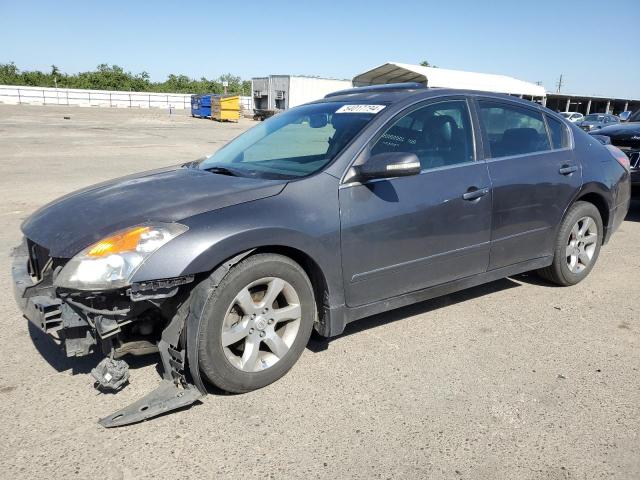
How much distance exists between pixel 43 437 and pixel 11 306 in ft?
6.30

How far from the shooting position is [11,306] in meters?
4.06

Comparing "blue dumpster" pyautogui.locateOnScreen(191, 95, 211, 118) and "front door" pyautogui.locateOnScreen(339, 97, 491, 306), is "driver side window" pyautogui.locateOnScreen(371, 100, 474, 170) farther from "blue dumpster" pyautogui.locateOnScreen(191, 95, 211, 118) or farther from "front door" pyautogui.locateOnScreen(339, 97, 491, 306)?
"blue dumpster" pyautogui.locateOnScreen(191, 95, 211, 118)

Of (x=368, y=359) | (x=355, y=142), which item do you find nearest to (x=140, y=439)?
(x=368, y=359)

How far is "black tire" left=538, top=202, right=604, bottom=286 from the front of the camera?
4453 millimetres

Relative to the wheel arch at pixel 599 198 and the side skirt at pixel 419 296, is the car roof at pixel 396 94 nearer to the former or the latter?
the wheel arch at pixel 599 198

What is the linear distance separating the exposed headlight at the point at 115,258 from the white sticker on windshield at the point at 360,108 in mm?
1581

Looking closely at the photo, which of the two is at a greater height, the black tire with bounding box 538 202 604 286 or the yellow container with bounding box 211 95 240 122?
the yellow container with bounding box 211 95 240 122

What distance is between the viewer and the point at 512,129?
164 inches

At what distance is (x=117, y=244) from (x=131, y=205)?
0.41 m

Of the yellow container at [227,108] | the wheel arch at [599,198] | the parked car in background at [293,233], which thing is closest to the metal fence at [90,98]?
the yellow container at [227,108]

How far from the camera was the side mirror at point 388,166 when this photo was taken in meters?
3.09

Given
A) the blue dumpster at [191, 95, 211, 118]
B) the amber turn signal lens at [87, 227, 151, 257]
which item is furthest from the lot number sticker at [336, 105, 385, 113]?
the blue dumpster at [191, 95, 211, 118]

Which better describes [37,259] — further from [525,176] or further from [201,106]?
[201,106]

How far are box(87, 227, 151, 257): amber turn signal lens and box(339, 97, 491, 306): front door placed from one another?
116 centimetres
